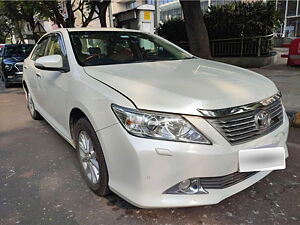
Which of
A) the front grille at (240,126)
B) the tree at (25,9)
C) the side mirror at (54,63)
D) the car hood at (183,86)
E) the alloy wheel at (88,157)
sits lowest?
the alloy wheel at (88,157)

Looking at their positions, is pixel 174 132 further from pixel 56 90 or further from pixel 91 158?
pixel 56 90

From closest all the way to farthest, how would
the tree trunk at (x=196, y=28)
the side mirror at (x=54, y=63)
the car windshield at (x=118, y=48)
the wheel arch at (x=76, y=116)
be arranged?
the wheel arch at (x=76, y=116)
the side mirror at (x=54, y=63)
the car windshield at (x=118, y=48)
the tree trunk at (x=196, y=28)

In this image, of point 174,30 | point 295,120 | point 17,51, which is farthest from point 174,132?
point 174,30

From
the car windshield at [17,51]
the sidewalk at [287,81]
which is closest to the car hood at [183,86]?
the sidewalk at [287,81]

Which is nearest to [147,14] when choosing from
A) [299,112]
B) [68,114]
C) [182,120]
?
[299,112]

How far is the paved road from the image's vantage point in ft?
7.01

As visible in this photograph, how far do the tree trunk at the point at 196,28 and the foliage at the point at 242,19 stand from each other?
4.60 m

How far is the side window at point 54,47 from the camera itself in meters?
3.23

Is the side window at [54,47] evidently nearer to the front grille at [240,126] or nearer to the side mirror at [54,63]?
the side mirror at [54,63]

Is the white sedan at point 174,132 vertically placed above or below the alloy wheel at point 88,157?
above

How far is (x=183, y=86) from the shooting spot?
206 centimetres

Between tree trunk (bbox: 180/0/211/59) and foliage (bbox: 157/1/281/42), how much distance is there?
4.60 m

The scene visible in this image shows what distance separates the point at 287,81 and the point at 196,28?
2.86 metres

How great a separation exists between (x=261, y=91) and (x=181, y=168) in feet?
3.15
